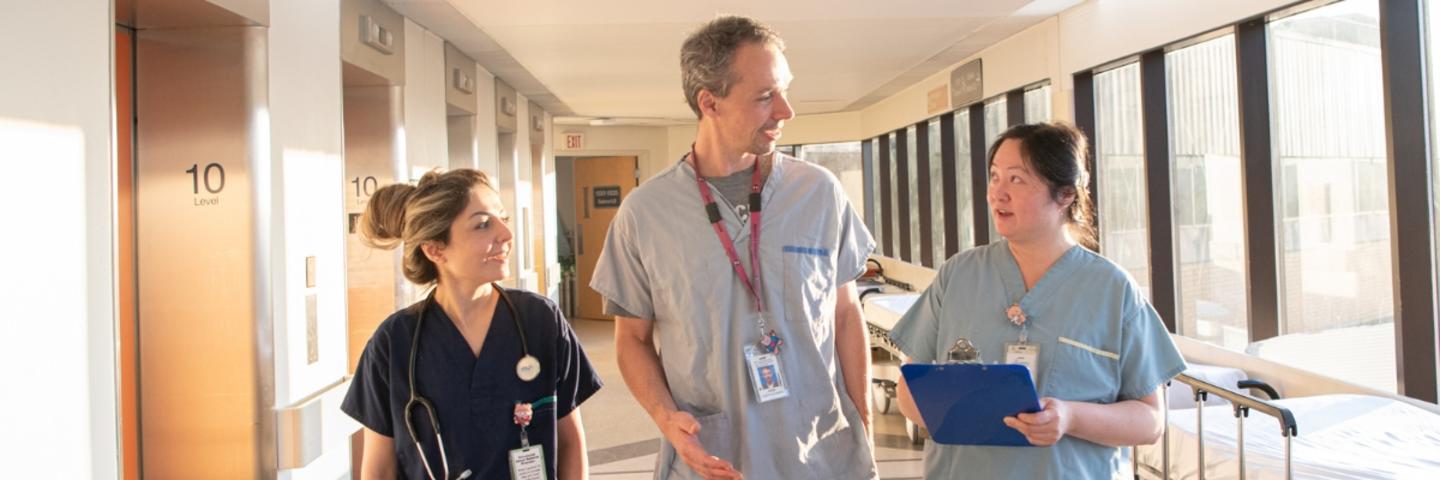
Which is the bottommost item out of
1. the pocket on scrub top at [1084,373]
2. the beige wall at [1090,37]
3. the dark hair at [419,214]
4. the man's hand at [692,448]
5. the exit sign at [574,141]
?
the man's hand at [692,448]

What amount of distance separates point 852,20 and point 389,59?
2541 millimetres

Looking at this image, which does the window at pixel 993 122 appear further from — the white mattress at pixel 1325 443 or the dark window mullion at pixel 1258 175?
the white mattress at pixel 1325 443

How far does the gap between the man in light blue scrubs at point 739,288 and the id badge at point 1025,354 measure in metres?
0.27

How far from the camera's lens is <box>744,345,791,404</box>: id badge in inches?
70.5

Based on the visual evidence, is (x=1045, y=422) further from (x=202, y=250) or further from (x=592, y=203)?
(x=592, y=203)

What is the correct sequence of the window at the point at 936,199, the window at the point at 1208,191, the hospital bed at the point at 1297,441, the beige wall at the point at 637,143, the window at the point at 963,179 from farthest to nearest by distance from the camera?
the beige wall at the point at 637,143, the window at the point at 936,199, the window at the point at 963,179, the window at the point at 1208,191, the hospital bed at the point at 1297,441

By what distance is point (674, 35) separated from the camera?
6.46m

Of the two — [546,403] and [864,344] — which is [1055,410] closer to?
[864,344]

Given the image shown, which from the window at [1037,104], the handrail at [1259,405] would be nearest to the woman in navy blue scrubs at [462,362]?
the handrail at [1259,405]

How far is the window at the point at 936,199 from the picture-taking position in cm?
1005

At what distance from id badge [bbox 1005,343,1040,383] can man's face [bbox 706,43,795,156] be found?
22.3 inches

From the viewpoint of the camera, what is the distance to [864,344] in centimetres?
200

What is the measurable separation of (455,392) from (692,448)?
500 millimetres

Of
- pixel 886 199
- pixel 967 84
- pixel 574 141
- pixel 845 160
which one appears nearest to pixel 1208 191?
pixel 967 84
